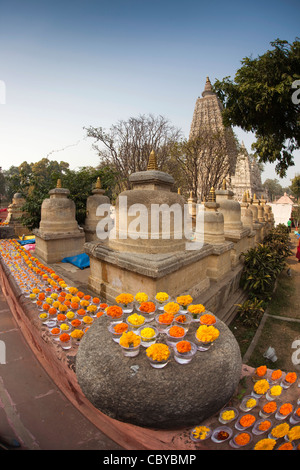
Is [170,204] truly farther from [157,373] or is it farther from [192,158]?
[192,158]

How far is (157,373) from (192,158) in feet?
66.2

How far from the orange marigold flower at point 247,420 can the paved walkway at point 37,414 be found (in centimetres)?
89

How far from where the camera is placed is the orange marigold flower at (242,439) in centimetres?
137

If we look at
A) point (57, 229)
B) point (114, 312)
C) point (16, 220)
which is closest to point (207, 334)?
point (114, 312)

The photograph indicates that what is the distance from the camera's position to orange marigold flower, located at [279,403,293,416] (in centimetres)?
154

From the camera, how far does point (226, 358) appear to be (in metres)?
1.65

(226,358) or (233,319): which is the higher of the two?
(226,358)

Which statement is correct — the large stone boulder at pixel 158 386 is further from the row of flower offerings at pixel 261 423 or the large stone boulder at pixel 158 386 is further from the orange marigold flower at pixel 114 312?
the orange marigold flower at pixel 114 312

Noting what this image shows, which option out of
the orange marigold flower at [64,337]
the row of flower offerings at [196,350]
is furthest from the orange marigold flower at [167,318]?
the orange marigold flower at [64,337]

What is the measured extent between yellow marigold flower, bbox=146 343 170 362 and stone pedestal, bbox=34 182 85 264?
4.80 meters

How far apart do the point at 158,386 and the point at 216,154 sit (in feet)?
64.2

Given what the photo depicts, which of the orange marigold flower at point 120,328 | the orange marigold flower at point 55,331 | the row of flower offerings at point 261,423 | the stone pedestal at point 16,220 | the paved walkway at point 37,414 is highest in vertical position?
the stone pedestal at point 16,220

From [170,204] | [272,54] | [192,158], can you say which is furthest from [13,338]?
[192,158]

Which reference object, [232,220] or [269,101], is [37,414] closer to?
[232,220]
